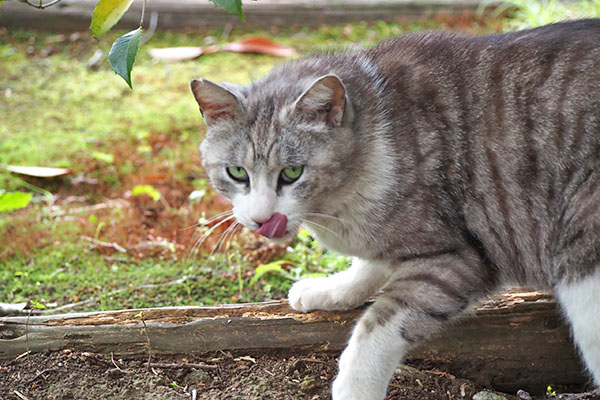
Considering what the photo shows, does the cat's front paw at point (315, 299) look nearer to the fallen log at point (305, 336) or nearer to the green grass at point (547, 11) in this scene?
the fallen log at point (305, 336)

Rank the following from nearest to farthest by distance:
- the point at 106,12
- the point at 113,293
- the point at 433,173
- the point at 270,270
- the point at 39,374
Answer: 1. the point at 106,12
2. the point at 39,374
3. the point at 433,173
4. the point at 113,293
5. the point at 270,270

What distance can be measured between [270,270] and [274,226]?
1184mm

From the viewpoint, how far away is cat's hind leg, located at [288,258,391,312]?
9.69ft

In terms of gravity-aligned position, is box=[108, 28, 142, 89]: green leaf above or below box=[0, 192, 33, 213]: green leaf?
above

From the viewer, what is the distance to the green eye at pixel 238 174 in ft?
9.15

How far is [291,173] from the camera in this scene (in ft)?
8.94

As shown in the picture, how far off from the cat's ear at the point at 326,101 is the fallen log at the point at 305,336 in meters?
0.83

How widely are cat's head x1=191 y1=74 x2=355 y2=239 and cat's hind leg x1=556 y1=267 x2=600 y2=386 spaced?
94 cm

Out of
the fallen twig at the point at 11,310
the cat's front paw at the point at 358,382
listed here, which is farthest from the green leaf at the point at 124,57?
the fallen twig at the point at 11,310

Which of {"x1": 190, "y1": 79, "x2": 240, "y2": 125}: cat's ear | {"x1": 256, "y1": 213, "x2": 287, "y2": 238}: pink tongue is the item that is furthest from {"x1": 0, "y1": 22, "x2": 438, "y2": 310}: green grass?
{"x1": 190, "y1": 79, "x2": 240, "y2": 125}: cat's ear

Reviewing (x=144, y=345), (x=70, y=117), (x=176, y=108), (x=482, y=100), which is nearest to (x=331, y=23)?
(x=176, y=108)

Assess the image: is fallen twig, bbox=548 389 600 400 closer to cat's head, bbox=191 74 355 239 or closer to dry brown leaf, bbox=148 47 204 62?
cat's head, bbox=191 74 355 239

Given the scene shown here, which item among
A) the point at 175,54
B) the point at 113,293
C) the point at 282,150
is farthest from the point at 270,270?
the point at 175,54

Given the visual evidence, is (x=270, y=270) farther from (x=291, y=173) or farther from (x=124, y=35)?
(x=124, y=35)
